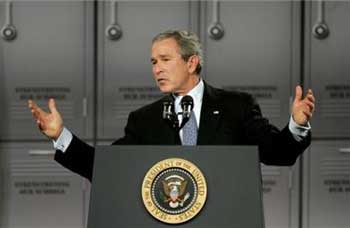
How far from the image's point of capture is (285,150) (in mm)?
2084

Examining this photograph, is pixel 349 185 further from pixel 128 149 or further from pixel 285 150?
pixel 128 149

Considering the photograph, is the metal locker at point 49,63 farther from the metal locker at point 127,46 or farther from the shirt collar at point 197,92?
the shirt collar at point 197,92

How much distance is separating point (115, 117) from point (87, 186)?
453 millimetres

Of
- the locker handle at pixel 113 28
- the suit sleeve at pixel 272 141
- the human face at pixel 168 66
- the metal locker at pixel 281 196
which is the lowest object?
the metal locker at pixel 281 196

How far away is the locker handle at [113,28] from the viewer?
4.14 meters

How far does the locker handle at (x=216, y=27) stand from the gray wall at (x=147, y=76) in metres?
0.01

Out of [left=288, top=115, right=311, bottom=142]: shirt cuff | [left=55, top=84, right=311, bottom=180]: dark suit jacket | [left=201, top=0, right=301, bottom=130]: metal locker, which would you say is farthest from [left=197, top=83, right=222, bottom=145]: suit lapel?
[left=201, top=0, right=301, bottom=130]: metal locker

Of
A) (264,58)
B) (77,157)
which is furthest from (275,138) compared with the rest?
(264,58)

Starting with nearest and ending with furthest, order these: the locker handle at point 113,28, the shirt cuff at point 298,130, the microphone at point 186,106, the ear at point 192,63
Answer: the microphone at point 186,106
the shirt cuff at point 298,130
the ear at point 192,63
the locker handle at point 113,28

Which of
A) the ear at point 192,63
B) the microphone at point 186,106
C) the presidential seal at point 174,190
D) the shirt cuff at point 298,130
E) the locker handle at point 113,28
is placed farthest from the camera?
the locker handle at point 113,28

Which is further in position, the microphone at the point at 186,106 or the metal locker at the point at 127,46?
the metal locker at the point at 127,46

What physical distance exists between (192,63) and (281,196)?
7.34 feet

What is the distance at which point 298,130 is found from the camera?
2.02 metres

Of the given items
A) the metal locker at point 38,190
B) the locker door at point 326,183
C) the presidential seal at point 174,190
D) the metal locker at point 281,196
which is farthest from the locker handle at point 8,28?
the presidential seal at point 174,190
